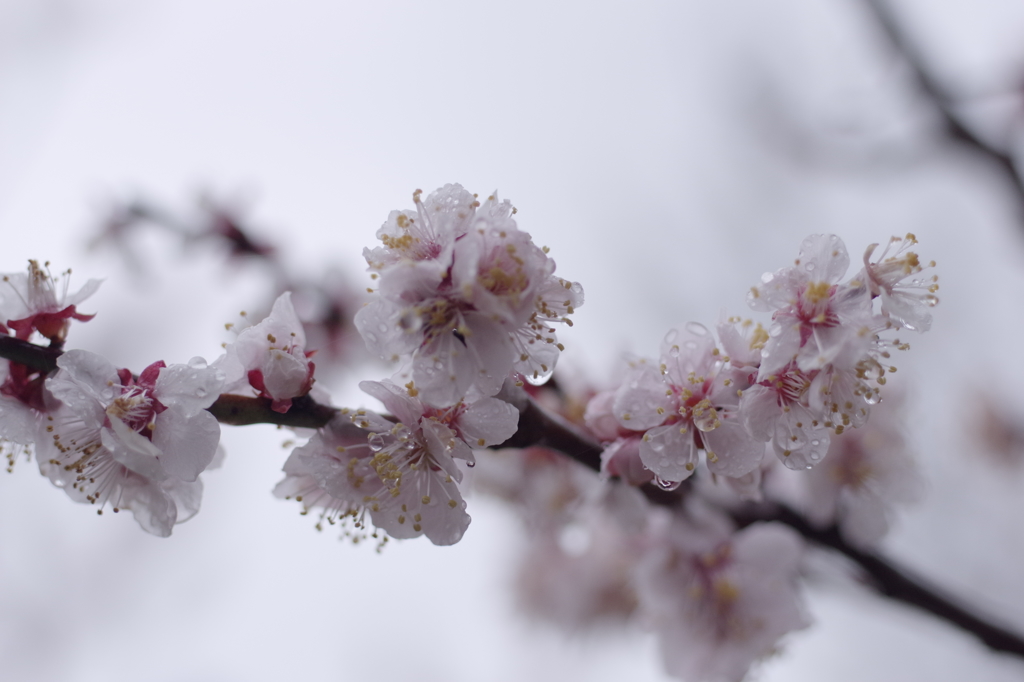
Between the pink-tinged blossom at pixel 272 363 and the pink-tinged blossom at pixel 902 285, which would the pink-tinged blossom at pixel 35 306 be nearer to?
the pink-tinged blossom at pixel 272 363

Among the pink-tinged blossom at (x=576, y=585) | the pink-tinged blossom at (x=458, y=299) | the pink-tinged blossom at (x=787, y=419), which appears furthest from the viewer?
the pink-tinged blossom at (x=576, y=585)

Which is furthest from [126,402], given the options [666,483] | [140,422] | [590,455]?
[666,483]

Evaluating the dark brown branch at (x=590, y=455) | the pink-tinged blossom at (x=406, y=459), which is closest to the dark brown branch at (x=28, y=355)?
the dark brown branch at (x=590, y=455)

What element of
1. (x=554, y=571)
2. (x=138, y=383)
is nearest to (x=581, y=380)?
(x=138, y=383)

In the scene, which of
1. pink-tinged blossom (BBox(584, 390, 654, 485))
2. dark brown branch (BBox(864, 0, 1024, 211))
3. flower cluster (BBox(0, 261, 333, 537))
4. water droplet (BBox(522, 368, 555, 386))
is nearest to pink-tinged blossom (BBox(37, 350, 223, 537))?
flower cluster (BBox(0, 261, 333, 537))

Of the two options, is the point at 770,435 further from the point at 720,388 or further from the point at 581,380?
the point at 581,380

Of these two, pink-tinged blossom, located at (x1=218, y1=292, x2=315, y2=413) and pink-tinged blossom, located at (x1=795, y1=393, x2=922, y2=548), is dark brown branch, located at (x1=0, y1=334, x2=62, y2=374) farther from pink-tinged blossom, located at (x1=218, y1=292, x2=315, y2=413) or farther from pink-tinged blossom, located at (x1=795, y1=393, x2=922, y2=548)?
pink-tinged blossom, located at (x1=795, y1=393, x2=922, y2=548)
